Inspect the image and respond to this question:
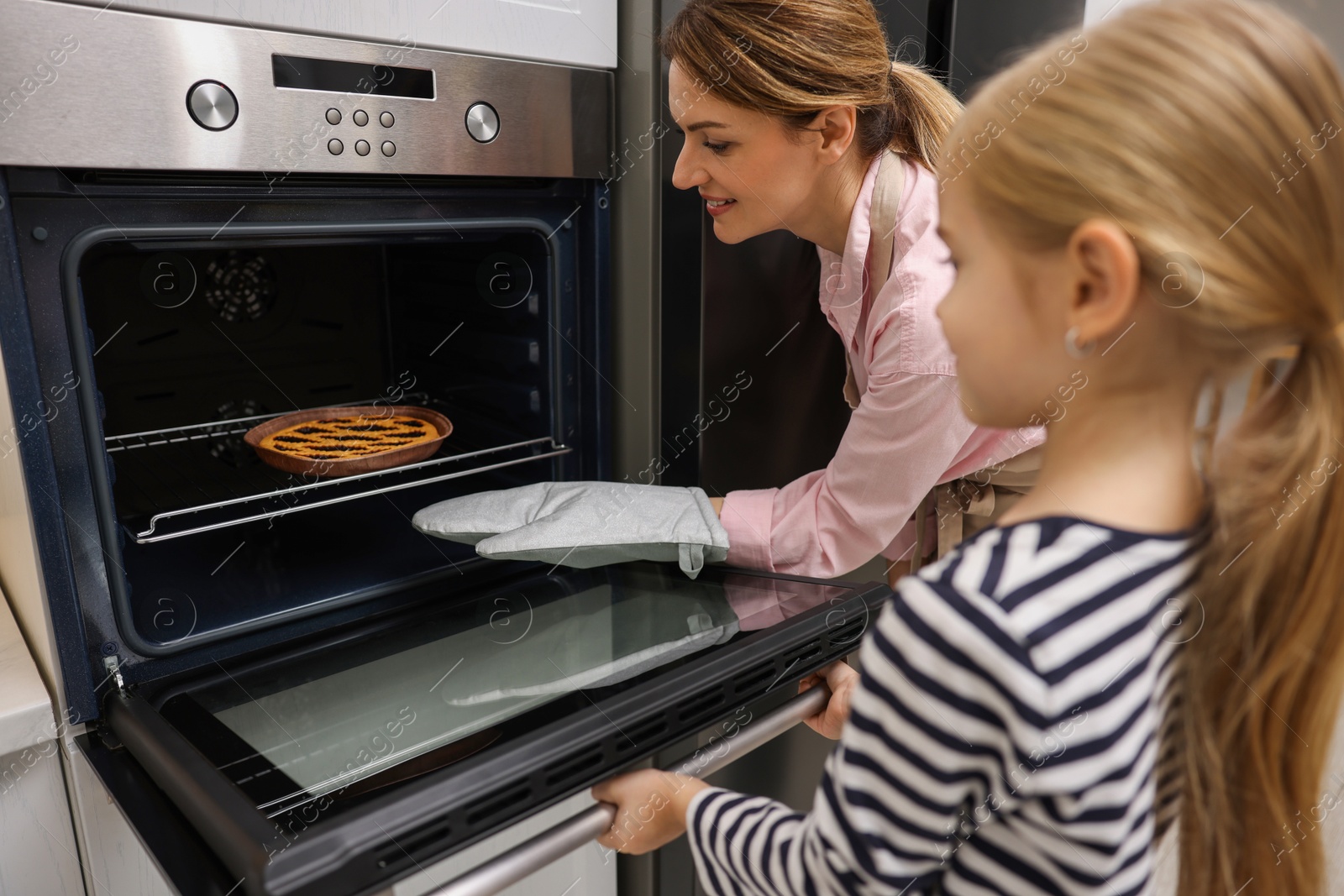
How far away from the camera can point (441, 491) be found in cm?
123

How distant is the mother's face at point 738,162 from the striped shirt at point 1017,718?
1.87 feet

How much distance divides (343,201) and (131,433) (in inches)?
16.6

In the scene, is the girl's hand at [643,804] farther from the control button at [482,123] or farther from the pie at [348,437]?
the control button at [482,123]

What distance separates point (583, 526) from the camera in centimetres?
94

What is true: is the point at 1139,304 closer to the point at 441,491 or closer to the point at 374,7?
the point at 374,7

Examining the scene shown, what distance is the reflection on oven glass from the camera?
68 centimetres

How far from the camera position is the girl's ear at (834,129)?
0.98m

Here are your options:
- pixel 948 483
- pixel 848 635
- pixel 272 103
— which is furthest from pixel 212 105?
pixel 948 483

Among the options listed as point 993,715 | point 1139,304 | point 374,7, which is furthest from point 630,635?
point 374,7

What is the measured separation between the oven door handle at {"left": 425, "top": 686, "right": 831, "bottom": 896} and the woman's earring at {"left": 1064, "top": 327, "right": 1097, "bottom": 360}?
47 centimetres

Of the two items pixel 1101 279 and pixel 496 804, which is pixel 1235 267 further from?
pixel 496 804

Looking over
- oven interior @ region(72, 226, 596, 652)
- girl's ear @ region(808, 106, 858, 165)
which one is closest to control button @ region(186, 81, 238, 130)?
oven interior @ region(72, 226, 596, 652)

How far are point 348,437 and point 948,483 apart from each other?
0.72 metres

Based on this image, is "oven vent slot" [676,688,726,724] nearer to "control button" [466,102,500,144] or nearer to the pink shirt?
the pink shirt
